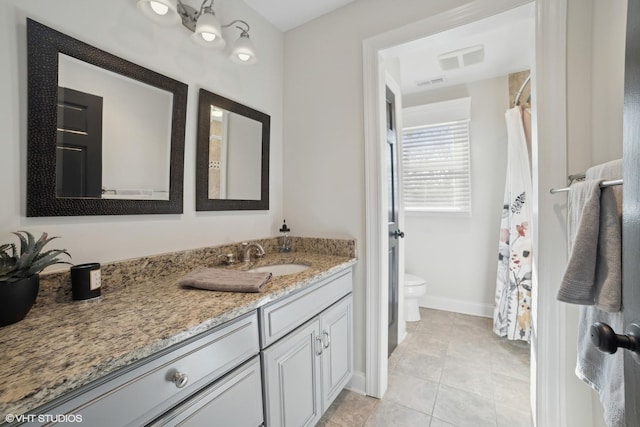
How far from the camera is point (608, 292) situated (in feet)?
2.30

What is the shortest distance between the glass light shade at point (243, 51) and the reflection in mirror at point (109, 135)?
43cm

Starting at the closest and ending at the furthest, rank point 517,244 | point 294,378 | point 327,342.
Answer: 1. point 294,378
2. point 327,342
3. point 517,244

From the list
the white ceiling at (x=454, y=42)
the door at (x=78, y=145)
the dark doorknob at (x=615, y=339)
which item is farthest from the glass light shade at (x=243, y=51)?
the dark doorknob at (x=615, y=339)

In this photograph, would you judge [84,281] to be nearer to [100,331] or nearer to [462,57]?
[100,331]

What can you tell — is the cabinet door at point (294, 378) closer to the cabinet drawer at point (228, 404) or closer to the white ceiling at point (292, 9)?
the cabinet drawer at point (228, 404)

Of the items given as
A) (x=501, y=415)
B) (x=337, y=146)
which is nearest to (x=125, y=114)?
(x=337, y=146)

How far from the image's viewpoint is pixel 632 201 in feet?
1.58

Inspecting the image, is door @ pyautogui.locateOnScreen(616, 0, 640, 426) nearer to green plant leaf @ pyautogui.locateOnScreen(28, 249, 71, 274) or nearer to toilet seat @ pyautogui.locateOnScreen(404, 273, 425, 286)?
green plant leaf @ pyautogui.locateOnScreen(28, 249, 71, 274)

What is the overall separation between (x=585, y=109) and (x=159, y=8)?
1836 mm

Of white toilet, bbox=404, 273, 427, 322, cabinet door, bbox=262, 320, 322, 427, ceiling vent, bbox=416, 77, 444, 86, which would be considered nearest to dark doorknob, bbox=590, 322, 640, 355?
cabinet door, bbox=262, 320, 322, 427

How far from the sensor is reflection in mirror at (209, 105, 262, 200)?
4.94ft

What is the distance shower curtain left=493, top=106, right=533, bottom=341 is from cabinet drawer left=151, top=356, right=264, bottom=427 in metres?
2.14

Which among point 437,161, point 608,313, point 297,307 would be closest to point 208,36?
point 297,307

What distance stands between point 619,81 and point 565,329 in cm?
99
